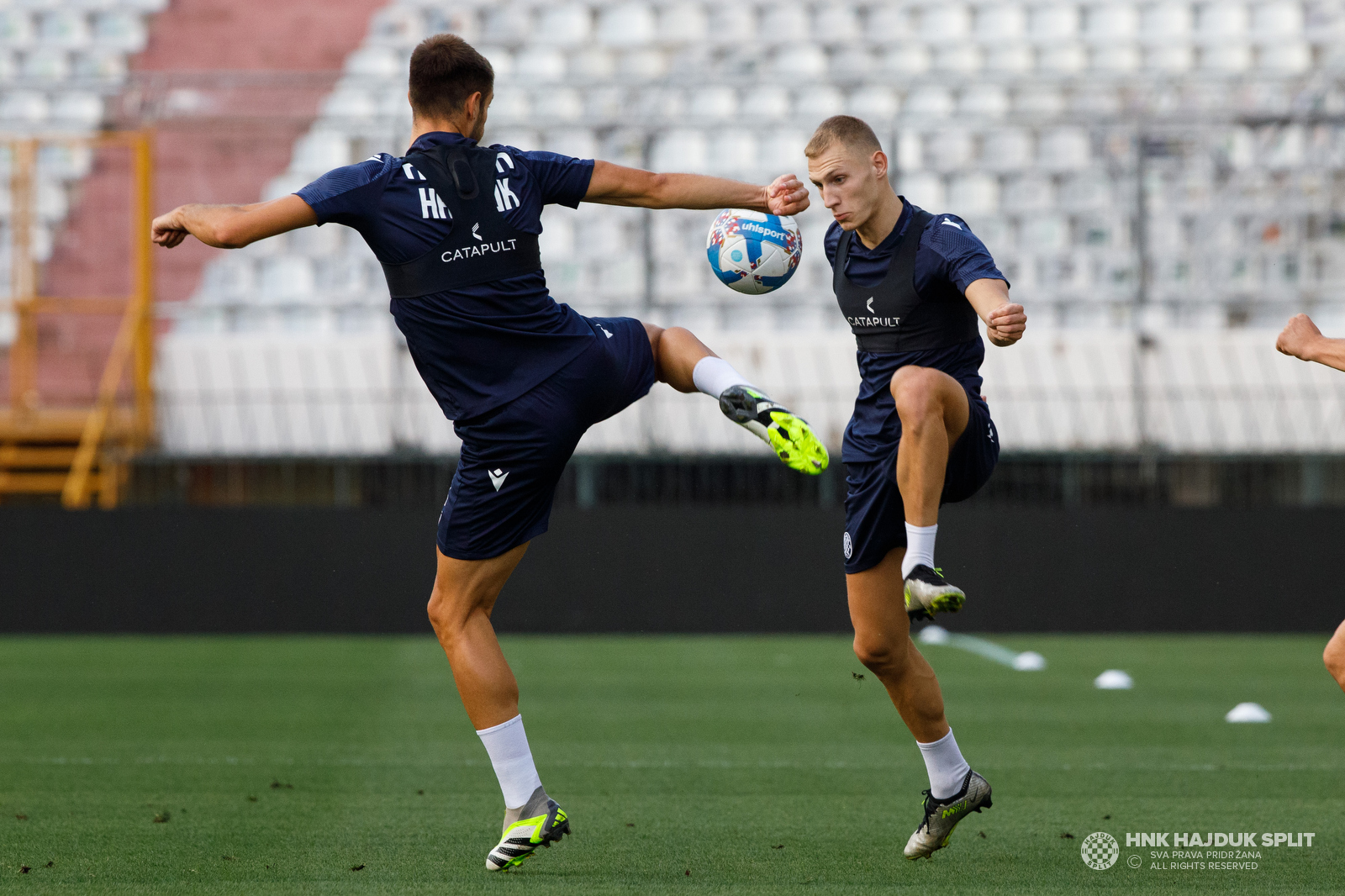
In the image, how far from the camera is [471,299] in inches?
177

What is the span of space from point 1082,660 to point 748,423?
266 inches

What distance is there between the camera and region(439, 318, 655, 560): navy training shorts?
461cm

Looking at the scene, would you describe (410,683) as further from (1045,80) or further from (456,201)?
(1045,80)

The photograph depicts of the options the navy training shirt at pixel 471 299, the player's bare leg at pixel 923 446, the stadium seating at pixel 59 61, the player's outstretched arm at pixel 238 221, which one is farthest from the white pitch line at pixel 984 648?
the stadium seating at pixel 59 61

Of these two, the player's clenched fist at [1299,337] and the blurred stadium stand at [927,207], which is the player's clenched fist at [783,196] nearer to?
the player's clenched fist at [1299,337]

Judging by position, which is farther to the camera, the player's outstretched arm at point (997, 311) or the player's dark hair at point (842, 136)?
the player's dark hair at point (842, 136)

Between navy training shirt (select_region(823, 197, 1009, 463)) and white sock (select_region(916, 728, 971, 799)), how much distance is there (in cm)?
94

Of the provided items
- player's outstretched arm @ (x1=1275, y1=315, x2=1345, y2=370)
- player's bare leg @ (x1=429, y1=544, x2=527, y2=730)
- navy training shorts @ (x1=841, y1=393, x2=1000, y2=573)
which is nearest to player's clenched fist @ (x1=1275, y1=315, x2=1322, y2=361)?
player's outstretched arm @ (x1=1275, y1=315, x2=1345, y2=370)

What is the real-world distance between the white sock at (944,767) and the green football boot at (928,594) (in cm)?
56

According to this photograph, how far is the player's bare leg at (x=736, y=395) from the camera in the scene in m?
4.22

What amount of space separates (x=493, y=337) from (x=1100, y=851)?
2.40 meters

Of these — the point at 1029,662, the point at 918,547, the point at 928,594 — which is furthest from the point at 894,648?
the point at 1029,662

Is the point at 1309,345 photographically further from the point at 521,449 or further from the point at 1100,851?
the point at 521,449

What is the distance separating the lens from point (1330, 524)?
11.8 m
